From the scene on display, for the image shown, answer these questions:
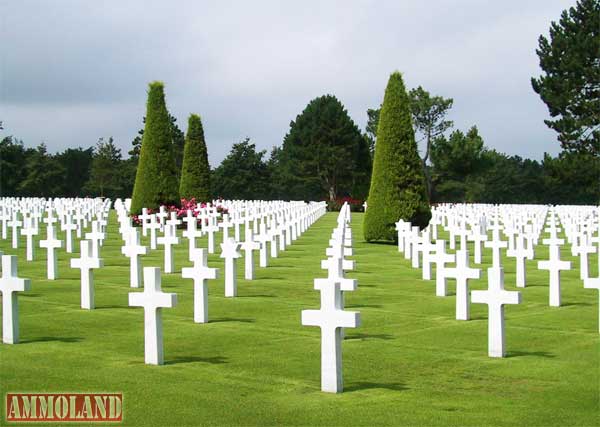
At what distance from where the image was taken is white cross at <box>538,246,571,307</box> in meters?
10.9

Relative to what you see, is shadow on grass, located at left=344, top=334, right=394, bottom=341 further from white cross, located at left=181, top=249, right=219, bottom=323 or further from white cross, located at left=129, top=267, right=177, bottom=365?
white cross, located at left=129, top=267, right=177, bottom=365

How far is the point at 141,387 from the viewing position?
21.9ft

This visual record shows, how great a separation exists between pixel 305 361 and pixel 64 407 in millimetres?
2286

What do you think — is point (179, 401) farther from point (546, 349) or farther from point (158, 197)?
point (158, 197)

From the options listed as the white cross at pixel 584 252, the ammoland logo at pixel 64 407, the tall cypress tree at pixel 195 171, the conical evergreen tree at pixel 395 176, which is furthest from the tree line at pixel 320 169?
the ammoland logo at pixel 64 407

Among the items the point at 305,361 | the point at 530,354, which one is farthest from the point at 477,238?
the point at 305,361

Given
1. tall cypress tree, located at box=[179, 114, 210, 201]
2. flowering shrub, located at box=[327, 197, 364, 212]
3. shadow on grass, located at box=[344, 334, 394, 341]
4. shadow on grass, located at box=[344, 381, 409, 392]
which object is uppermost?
tall cypress tree, located at box=[179, 114, 210, 201]

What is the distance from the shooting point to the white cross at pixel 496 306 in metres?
7.92

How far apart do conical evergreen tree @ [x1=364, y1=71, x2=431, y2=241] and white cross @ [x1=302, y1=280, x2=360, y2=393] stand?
1779 centimetres

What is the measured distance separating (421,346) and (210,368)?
219 centimetres

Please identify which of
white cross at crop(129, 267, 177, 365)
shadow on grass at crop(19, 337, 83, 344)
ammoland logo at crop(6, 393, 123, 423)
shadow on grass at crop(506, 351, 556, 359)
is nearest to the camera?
ammoland logo at crop(6, 393, 123, 423)

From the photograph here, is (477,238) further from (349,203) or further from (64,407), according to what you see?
(349,203)

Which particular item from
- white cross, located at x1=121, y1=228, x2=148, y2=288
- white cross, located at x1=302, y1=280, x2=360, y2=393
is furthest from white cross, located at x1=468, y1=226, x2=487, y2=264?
white cross, located at x1=302, y1=280, x2=360, y2=393

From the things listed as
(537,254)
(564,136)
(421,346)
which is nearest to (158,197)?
(537,254)
